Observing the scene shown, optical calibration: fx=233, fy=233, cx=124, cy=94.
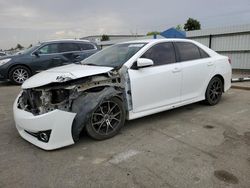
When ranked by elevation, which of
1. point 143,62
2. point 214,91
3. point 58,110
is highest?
point 143,62

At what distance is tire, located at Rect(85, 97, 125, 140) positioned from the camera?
3.57m

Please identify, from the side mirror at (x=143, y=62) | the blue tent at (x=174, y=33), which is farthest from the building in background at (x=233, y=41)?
the side mirror at (x=143, y=62)

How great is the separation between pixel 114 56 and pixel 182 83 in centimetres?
145

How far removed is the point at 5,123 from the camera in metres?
4.64

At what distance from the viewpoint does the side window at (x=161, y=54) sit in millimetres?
4305

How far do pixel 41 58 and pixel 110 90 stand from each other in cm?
660

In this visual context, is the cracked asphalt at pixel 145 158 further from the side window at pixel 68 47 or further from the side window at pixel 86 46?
the side window at pixel 86 46

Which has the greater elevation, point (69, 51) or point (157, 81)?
point (69, 51)

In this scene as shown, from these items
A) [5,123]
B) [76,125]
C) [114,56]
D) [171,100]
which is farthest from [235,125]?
[5,123]

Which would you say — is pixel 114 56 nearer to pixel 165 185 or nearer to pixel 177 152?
pixel 177 152

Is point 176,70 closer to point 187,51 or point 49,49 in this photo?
point 187,51

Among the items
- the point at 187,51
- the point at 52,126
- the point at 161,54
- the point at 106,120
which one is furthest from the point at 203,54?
the point at 52,126

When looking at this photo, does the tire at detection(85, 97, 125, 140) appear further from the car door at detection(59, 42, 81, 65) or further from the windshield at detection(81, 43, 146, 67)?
the car door at detection(59, 42, 81, 65)

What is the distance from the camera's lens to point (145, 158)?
3.10 metres
